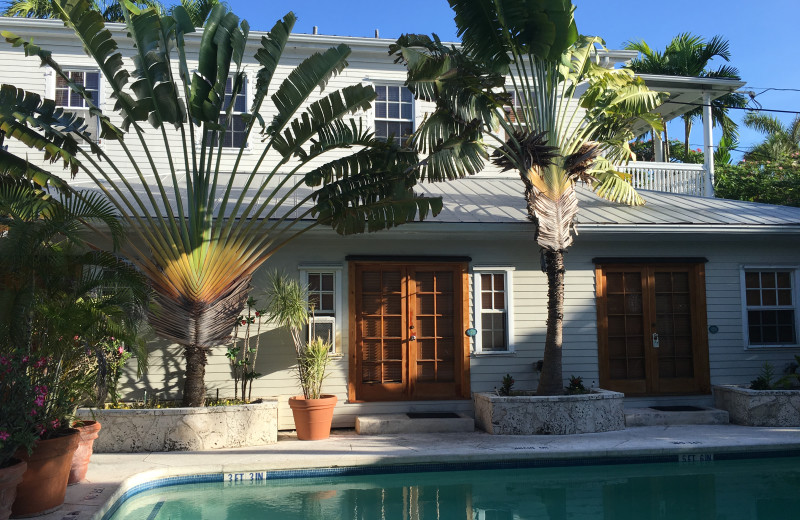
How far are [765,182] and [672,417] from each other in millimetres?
13191

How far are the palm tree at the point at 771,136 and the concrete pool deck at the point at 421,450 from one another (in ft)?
66.0

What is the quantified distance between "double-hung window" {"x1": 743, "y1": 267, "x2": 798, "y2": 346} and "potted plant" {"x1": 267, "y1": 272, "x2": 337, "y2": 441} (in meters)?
7.28

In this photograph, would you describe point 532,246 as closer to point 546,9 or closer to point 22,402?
point 546,9

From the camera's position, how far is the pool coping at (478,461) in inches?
276

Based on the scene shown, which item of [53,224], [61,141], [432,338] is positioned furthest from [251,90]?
[53,224]

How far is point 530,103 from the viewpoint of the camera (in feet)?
32.3

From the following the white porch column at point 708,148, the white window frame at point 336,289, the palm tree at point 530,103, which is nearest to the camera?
the palm tree at point 530,103

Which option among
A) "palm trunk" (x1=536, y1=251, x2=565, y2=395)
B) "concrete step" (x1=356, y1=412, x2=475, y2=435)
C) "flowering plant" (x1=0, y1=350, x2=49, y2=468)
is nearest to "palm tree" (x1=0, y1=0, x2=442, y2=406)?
"palm trunk" (x1=536, y1=251, x2=565, y2=395)

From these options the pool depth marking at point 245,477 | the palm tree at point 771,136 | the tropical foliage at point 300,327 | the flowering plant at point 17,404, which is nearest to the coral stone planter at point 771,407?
the tropical foliage at point 300,327

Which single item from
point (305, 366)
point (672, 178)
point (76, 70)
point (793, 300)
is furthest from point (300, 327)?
point (672, 178)

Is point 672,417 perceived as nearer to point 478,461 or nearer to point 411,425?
point 478,461

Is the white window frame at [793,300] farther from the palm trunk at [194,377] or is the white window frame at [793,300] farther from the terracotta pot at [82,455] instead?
the terracotta pot at [82,455]

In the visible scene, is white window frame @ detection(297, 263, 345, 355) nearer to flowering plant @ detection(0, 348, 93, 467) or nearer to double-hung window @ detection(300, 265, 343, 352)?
double-hung window @ detection(300, 265, 343, 352)

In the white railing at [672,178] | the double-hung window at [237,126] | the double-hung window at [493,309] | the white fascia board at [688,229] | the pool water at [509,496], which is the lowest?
the pool water at [509,496]
